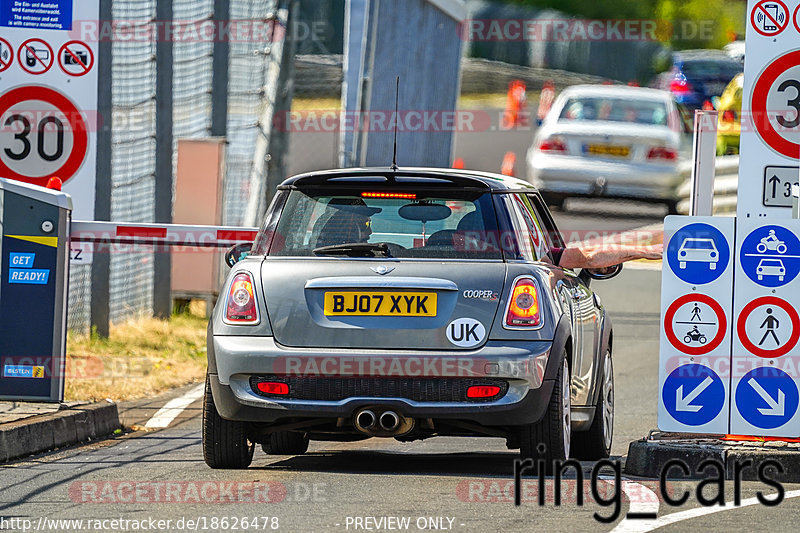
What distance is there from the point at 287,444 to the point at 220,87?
361 inches

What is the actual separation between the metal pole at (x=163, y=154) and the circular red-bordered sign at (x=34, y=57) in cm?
481

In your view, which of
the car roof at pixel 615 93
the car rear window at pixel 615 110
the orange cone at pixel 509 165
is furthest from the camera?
the orange cone at pixel 509 165

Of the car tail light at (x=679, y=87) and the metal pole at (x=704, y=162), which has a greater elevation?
the car tail light at (x=679, y=87)

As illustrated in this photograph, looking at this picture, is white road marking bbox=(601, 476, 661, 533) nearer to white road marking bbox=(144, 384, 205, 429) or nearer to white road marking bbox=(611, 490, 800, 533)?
white road marking bbox=(611, 490, 800, 533)

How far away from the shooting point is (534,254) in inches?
324

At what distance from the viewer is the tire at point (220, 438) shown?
26.4 ft

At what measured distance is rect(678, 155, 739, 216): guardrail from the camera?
23.2 meters

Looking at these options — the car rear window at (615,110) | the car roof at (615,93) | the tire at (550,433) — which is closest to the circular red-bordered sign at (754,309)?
the tire at (550,433)

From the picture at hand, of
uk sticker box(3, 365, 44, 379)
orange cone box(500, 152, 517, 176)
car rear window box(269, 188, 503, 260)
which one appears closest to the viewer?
car rear window box(269, 188, 503, 260)

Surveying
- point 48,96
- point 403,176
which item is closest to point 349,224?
point 403,176

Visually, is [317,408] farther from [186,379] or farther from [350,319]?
[186,379]

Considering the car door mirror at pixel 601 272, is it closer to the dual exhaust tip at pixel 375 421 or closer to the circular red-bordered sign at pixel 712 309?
the circular red-bordered sign at pixel 712 309

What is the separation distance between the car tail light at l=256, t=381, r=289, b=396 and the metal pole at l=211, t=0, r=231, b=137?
33.3ft

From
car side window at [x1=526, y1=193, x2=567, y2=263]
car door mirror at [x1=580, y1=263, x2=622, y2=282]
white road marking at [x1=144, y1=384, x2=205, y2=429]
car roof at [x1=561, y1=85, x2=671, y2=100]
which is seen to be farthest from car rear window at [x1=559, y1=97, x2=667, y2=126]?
car side window at [x1=526, y1=193, x2=567, y2=263]
